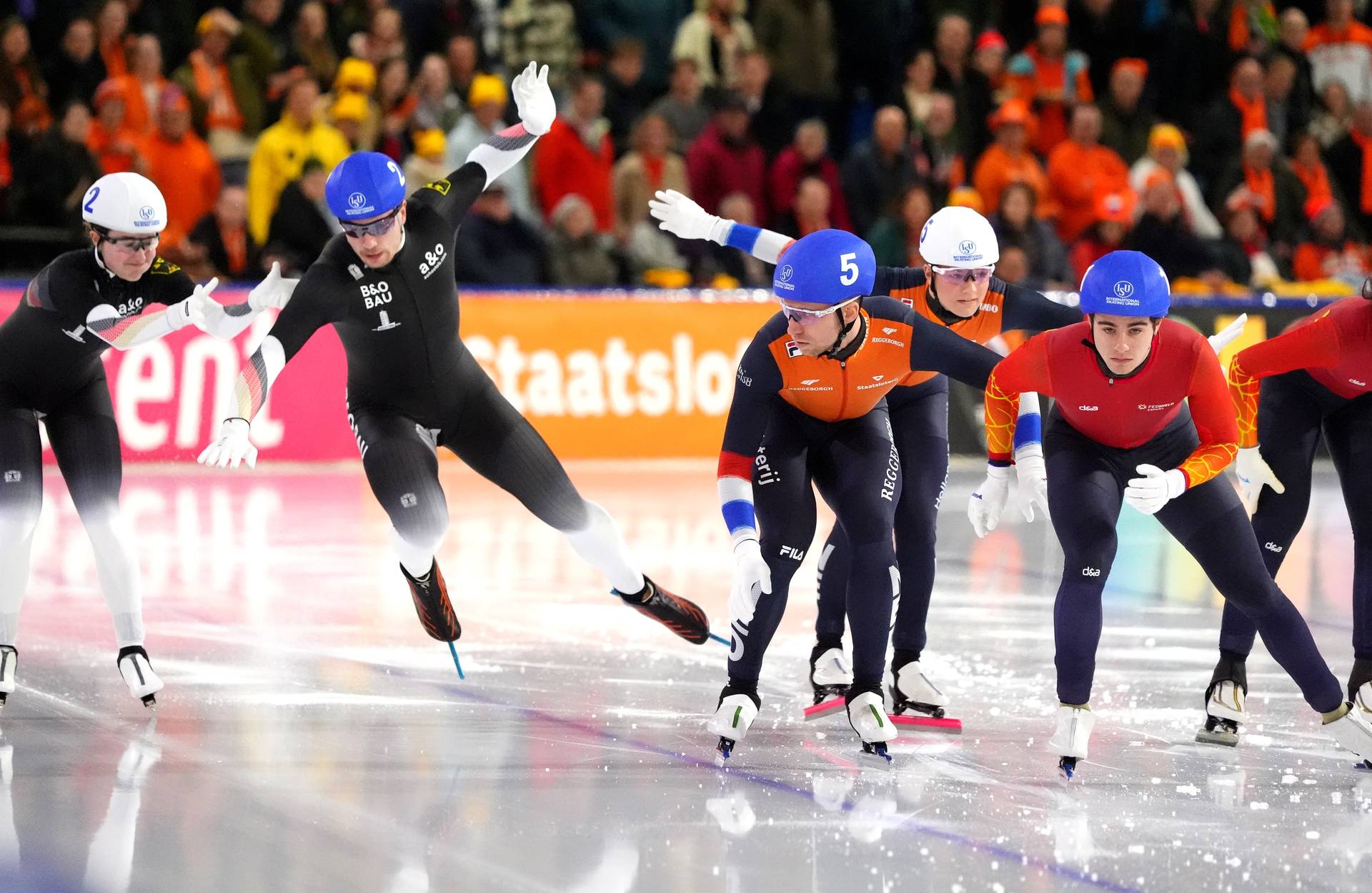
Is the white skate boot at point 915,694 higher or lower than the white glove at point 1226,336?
lower

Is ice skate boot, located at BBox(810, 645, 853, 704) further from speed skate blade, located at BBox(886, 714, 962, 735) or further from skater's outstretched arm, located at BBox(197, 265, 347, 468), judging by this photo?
skater's outstretched arm, located at BBox(197, 265, 347, 468)

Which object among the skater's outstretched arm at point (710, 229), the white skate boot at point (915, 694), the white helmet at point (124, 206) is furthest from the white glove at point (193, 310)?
the white skate boot at point (915, 694)

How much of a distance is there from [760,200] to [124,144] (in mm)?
4331

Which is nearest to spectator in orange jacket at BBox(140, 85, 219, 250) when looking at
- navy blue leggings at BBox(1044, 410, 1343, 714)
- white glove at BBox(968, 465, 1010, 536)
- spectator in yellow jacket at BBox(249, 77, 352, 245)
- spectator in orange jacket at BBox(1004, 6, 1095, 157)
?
spectator in yellow jacket at BBox(249, 77, 352, 245)

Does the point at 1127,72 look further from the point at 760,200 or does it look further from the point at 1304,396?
the point at 1304,396

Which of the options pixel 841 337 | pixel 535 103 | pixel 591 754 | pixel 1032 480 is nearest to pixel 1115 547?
pixel 1032 480

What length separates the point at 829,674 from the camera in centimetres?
559

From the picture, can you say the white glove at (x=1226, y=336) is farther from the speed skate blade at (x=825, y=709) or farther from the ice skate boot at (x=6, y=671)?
the ice skate boot at (x=6, y=671)

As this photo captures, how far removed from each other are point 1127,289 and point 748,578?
4.11 ft

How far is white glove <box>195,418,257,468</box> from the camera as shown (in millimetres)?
4996

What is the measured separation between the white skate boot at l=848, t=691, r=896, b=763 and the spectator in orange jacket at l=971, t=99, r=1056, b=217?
854cm

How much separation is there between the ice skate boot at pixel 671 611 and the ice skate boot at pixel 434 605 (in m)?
0.56

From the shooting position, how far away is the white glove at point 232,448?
5.00 m

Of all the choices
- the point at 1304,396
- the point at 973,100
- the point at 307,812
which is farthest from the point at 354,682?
the point at 973,100
